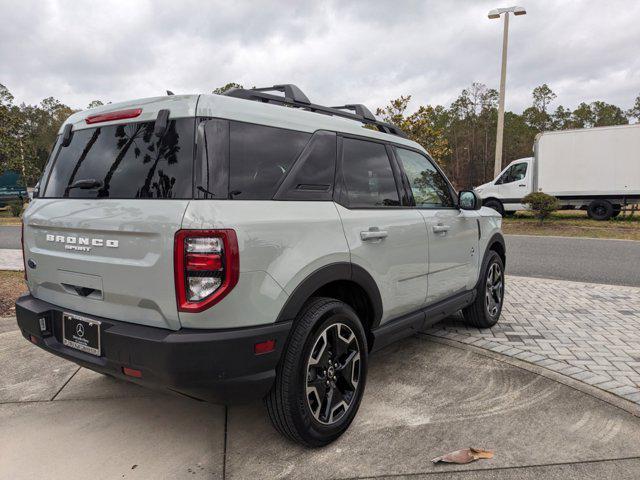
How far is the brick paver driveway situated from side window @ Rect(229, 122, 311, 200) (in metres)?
2.73

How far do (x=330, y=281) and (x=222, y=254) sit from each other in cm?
73

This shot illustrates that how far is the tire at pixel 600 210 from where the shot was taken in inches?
712

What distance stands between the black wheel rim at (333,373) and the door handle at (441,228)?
127 centimetres

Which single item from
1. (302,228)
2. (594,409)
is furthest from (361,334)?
(594,409)

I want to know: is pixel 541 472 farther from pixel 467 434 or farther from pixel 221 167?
pixel 221 167

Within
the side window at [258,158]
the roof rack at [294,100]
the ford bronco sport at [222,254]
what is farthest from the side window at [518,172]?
the side window at [258,158]

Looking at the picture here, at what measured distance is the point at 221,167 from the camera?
2.28 m

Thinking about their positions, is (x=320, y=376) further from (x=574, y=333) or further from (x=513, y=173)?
(x=513, y=173)

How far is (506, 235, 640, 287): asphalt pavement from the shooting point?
26.2 ft

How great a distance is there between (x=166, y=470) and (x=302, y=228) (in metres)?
1.44

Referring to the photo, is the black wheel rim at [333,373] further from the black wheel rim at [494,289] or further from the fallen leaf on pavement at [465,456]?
the black wheel rim at [494,289]

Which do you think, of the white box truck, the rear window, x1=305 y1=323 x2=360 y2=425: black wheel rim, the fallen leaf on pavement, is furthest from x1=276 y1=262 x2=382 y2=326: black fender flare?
the white box truck

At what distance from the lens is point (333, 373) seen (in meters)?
2.76

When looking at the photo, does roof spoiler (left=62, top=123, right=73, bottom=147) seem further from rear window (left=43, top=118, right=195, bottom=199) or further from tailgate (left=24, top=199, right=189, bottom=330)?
tailgate (left=24, top=199, right=189, bottom=330)
